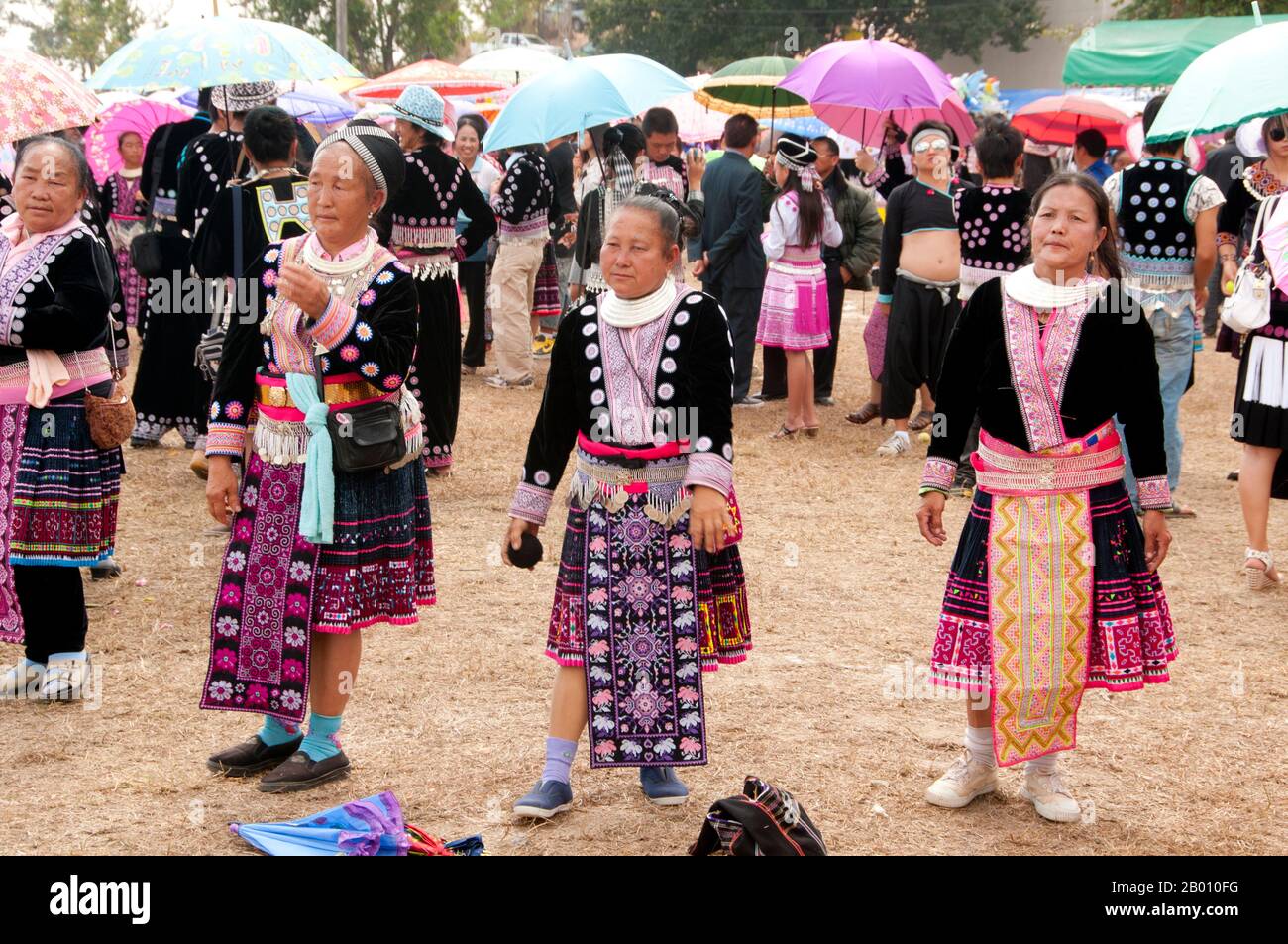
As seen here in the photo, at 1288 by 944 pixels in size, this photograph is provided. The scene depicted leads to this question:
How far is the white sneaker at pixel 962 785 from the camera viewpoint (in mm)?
4211

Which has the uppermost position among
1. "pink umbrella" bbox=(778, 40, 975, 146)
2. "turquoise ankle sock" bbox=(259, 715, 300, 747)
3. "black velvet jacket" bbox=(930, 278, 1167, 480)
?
"pink umbrella" bbox=(778, 40, 975, 146)

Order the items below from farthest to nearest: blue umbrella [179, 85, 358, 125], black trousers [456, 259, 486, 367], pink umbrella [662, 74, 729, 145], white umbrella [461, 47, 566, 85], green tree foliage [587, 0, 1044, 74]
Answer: green tree foliage [587, 0, 1044, 74]
pink umbrella [662, 74, 729, 145]
white umbrella [461, 47, 566, 85]
blue umbrella [179, 85, 358, 125]
black trousers [456, 259, 486, 367]

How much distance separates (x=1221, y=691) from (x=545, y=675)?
8.33 ft

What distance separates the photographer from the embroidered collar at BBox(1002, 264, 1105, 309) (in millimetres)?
3932

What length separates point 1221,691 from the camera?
5285 mm

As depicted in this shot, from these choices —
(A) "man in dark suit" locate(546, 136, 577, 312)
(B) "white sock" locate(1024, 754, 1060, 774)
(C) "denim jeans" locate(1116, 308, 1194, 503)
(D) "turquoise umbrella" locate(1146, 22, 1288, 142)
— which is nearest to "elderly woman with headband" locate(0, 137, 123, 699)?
(B) "white sock" locate(1024, 754, 1060, 774)

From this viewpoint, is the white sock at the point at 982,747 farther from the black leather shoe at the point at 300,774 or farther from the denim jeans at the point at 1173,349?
the denim jeans at the point at 1173,349

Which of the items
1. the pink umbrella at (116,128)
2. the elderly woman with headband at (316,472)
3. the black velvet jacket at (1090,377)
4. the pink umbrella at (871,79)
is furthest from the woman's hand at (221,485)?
the pink umbrella at (116,128)

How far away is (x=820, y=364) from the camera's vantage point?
1121 cm

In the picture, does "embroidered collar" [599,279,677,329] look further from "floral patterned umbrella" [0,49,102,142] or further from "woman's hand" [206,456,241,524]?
"floral patterned umbrella" [0,49,102,142]

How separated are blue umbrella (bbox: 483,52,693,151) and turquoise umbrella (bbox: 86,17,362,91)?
1.40 metres

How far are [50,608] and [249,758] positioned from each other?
1188 mm

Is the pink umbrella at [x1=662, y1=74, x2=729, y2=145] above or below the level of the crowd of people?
above

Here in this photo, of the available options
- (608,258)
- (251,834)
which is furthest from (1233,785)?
(251,834)
